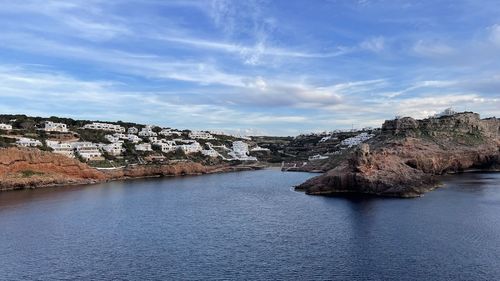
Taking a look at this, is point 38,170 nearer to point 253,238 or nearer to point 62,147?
point 62,147

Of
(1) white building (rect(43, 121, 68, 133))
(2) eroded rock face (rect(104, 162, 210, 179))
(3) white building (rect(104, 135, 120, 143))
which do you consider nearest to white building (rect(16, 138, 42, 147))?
(2) eroded rock face (rect(104, 162, 210, 179))

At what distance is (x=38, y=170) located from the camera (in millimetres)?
84688

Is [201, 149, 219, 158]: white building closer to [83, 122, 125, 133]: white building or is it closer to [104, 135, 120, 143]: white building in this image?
[104, 135, 120, 143]: white building

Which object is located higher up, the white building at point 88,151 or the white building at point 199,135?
the white building at point 199,135

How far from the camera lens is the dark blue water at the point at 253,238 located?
31016 millimetres

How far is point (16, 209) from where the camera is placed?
5731 centimetres

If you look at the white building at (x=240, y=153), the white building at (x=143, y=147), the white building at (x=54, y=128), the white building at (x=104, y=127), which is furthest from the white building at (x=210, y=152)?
the white building at (x=54, y=128)

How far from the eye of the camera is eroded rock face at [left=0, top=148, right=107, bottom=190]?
7962 centimetres

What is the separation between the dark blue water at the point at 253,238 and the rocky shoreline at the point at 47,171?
14038mm

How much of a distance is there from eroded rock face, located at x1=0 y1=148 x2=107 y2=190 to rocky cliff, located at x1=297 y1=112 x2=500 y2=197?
47.8 m

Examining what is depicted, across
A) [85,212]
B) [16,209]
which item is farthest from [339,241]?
[16,209]

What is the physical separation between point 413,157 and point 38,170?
7582 centimetres

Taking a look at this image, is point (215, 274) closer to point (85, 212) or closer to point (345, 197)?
point (85, 212)

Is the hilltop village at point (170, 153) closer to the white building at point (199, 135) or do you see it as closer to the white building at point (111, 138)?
the white building at point (111, 138)
